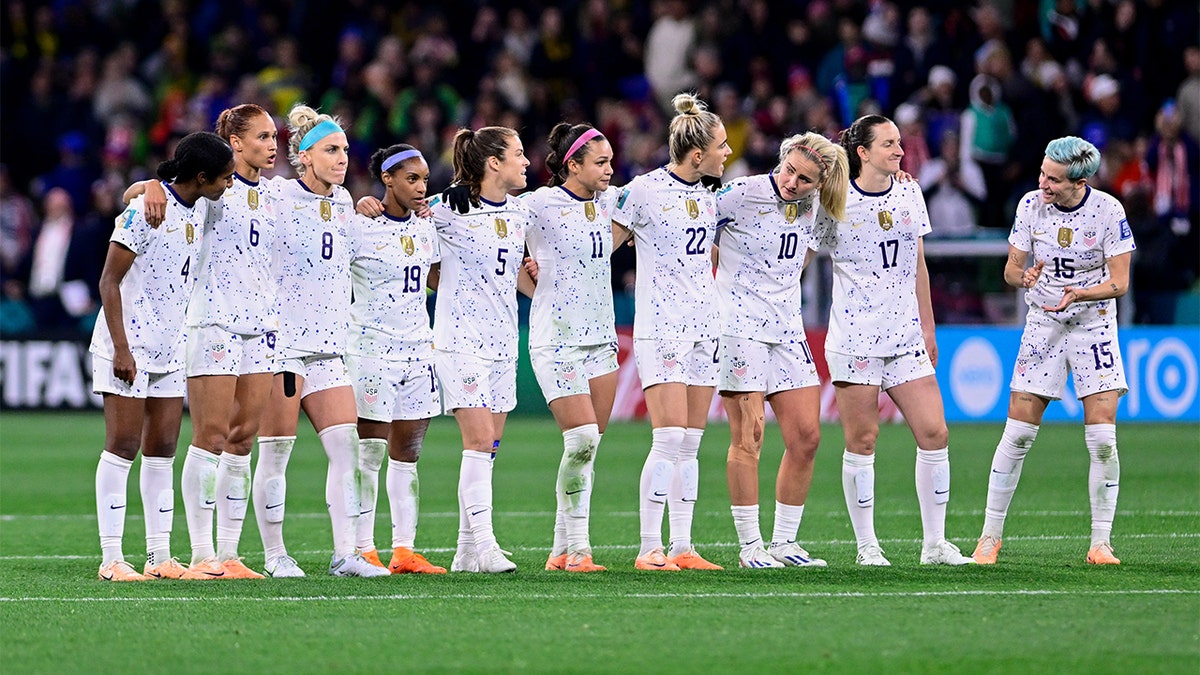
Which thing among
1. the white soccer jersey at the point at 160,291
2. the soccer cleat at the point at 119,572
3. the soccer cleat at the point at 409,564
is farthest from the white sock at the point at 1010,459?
the soccer cleat at the point at 119,572

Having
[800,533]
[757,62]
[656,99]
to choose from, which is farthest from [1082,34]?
[800,533]

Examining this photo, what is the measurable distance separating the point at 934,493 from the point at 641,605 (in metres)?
2.16

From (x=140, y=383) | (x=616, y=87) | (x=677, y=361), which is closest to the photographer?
(x=140, y=383)

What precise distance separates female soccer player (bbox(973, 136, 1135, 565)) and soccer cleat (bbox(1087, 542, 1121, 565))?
7.2 inches

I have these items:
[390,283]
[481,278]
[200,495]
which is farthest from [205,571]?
[481,278]

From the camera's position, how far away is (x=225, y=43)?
83.7 ft

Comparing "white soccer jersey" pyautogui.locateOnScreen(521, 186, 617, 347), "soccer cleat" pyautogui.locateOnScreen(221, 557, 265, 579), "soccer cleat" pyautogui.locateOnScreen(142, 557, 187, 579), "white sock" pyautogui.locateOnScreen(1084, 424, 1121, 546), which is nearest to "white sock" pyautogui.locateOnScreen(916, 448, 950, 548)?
"white sock" pyautogui.locateOnScreen(1084, 424, 1121, 546)

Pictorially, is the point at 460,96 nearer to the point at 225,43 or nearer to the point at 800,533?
the point at 225,43

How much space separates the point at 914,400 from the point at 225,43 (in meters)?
18.6

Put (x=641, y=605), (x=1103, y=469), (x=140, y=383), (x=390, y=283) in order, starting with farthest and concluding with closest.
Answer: (x=1103, y=469) < (x=390, y=283) < (x=140, y=383) < (x=641, y=605)

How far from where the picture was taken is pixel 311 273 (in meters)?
8.84

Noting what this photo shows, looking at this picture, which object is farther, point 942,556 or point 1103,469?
point 1103,469

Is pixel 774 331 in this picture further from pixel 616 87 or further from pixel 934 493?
pixel 616 87

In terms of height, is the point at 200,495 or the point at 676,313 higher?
the point at 676,313
